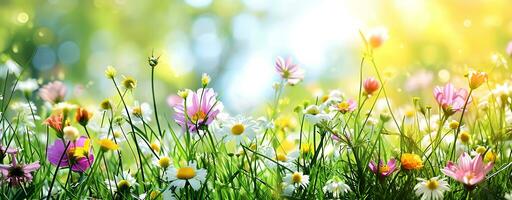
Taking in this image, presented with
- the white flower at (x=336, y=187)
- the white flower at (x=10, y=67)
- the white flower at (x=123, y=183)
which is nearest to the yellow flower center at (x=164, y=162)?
the white flower at (x=123, y=183)

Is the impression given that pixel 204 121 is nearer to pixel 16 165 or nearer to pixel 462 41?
pixel 16 165

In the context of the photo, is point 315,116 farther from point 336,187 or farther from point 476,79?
point 476,79

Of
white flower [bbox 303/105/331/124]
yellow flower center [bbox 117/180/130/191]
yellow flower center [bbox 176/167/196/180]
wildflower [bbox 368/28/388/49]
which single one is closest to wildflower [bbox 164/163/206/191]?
yellow flower center [bbox 176/167/196/180]

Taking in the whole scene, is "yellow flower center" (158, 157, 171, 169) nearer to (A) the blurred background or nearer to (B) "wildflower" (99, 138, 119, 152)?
(B) "wildflower" (99, 138, 119, 152)

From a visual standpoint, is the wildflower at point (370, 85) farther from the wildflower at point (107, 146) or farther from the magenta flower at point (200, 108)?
the wildflower at point (107, 146)

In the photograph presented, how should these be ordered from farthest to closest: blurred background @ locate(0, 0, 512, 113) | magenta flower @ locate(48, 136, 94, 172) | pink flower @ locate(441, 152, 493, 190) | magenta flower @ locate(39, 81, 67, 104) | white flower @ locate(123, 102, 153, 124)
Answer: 1. blurred background @ locate(0, 0, 512, 113)
2. magenta flower @ locate(39, 81, 67, 104)
3. white flower @ locate(123, 102, 153, 124)
4. magenta flower @ locate(48, 136, 94, 172)
5. pink flower @ locate(441, 152, 493, 190)

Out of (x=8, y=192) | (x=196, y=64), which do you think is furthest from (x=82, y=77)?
(x=8, y=192)

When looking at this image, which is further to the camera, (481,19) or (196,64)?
(196,64)
